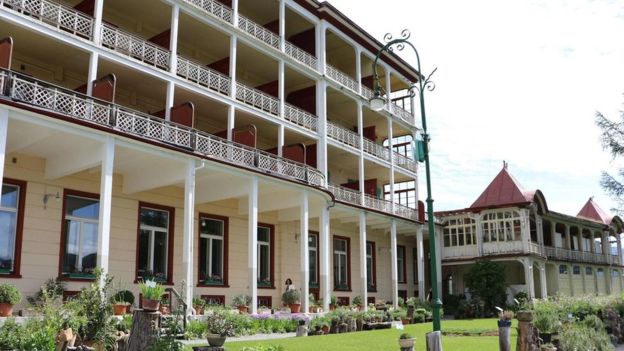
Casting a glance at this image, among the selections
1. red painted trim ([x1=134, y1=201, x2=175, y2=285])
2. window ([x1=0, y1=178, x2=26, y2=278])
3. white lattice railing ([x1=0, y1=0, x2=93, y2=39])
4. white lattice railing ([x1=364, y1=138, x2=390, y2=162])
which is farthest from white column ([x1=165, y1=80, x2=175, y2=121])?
white lattice railing ([x1=364, y1=138, x2=390, y2=162])

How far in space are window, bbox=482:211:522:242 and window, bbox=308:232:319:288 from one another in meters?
11.0

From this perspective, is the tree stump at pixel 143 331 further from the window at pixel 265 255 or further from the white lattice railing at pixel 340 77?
the white lattice railing at pixel 340 77

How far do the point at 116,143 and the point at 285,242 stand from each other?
37.8 ft

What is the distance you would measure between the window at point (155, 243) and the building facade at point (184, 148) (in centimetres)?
6

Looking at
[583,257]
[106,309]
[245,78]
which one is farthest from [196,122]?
[583,257]

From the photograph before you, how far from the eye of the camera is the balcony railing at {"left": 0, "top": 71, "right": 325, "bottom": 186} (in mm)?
14359

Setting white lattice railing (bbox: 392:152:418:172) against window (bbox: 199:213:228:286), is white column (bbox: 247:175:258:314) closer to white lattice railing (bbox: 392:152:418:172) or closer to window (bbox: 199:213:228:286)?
window (bbox: 199:213:228:286)

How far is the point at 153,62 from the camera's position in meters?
19.0

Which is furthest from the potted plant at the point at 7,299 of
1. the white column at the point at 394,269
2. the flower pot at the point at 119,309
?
the white column at the point at 394,269

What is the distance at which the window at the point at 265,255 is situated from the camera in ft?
80.7

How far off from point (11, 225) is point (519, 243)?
2543 cm

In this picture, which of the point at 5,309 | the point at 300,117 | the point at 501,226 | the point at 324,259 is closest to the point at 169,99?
the point at 300,117

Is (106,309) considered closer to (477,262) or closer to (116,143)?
(116,143)

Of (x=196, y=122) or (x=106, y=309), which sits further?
(x=196, y=122)
